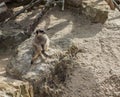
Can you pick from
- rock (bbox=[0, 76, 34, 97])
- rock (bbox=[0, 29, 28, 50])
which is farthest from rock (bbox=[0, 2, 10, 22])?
rock (bbox=[0, 76, 34, 97])

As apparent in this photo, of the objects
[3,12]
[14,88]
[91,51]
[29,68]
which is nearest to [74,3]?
[3,12]

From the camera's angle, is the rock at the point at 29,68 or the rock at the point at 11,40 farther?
Result: the rock at the point at 11,40

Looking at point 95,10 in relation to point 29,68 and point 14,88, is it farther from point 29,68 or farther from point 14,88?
point 14,88

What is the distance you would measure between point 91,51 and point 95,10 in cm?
112

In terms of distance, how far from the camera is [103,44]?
556 cm

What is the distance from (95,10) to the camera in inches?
250

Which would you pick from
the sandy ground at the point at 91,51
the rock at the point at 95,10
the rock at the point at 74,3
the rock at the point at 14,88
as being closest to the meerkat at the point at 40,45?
the sandy ground at the point at 91,51

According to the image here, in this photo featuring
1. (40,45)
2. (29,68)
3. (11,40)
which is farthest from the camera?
(11,40)

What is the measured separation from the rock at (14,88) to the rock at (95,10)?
81.4 inches

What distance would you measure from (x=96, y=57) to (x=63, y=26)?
1.18m

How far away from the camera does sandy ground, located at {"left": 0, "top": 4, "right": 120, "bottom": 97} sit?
5.02m

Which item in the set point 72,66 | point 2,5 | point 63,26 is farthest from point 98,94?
point 2,5

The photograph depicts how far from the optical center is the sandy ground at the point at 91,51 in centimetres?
502

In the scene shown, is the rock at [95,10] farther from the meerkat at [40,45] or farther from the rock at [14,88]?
the rock at [14,88]
